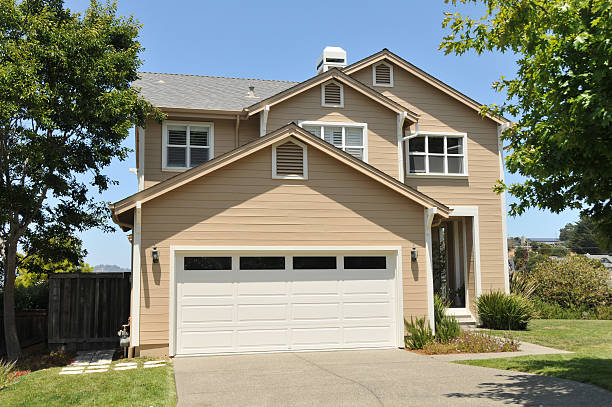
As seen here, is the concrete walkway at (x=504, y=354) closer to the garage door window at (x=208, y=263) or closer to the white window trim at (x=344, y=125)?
the garage door window at (x=208, y=263)

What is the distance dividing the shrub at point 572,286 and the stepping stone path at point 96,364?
1608 cm

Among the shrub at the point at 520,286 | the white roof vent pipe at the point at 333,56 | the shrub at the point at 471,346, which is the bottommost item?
the shrub at the point at 471,346

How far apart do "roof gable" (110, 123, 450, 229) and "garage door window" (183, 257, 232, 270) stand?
5.76ft

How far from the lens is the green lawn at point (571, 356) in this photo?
11.1 metres

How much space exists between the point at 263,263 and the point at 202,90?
8089mm

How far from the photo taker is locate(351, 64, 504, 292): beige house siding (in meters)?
19.9

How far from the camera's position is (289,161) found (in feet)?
48.6

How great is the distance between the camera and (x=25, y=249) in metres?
16.5

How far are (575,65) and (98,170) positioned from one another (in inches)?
495

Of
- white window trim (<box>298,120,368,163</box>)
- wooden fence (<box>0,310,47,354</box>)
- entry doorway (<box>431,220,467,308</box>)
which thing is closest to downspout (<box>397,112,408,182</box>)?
white window trim (<box>298,120,368,163</box>)

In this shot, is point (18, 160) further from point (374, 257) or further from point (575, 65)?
point (575, 65)

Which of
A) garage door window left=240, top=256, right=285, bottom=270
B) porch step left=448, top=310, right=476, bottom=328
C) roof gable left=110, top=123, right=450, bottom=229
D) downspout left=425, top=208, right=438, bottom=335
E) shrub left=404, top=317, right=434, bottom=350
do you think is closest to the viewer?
roof gable left=110, top=123, right=450, bottom=229

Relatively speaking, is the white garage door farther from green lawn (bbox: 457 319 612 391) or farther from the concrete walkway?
green lawn (bbox: 457 319 612 391)

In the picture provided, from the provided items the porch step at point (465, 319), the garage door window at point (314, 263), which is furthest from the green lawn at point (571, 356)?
the garage door window at point (314, 263)
